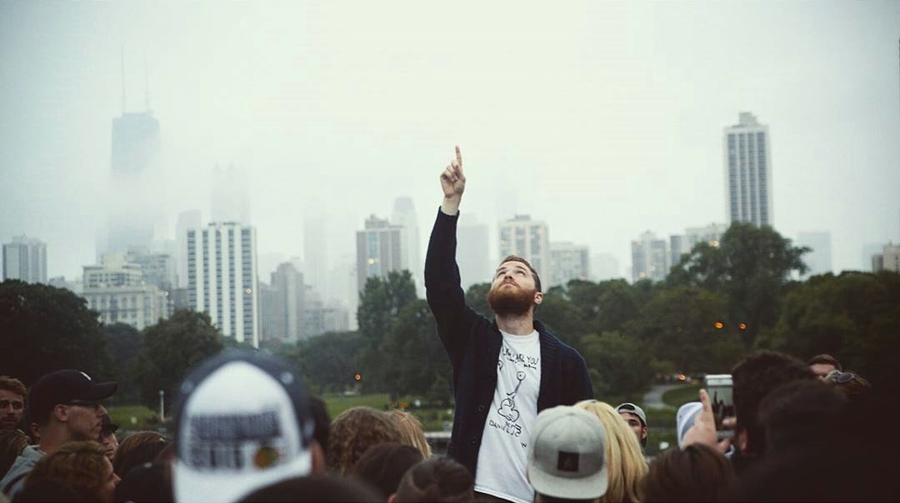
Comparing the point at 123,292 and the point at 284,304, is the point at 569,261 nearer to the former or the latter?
the point at 284,304

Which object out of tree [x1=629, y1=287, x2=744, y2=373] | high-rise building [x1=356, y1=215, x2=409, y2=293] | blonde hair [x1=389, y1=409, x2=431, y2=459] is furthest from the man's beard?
high-rise building [x1=356, y1=215, x2=409, y2=293]

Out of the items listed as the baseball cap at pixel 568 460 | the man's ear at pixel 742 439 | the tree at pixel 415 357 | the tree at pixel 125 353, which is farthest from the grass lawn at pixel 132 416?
the man's ear at pixel 742 439

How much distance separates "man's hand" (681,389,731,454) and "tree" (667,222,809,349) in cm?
6045

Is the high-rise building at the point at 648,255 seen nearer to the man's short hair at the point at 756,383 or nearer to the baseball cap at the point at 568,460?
the man's short hair at the point at 756,383

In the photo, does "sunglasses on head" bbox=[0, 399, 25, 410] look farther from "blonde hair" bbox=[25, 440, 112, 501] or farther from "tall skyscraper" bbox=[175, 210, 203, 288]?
"tall skyscraper" bbox=[175, 210, 203, 288]

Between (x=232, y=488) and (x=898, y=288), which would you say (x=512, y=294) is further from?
(x=898, y=288)

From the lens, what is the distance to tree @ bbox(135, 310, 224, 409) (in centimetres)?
5384

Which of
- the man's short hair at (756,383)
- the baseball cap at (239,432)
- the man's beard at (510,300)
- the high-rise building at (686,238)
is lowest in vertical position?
the man's short hair at (756,383)

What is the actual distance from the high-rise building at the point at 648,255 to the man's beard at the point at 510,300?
17540 cm

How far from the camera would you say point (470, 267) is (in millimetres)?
166375

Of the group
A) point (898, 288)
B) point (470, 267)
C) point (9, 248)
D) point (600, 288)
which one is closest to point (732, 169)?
point (470, 267)

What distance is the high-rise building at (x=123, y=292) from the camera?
329 feet

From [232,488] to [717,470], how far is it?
1.97m

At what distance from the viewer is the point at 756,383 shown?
3.61 metres
